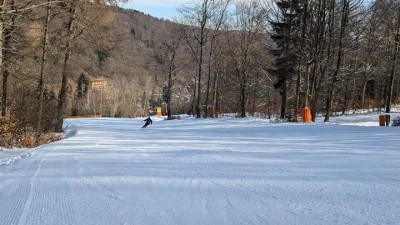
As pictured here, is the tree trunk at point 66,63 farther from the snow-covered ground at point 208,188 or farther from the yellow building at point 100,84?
the yellow building at point 100,84

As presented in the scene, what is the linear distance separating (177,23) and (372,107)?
22135 mm

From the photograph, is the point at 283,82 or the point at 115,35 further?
the point at 283,82

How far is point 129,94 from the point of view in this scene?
125 metres

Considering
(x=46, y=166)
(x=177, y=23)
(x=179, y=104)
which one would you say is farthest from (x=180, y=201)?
(x=179, y=104)

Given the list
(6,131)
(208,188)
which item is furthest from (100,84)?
(208,188)

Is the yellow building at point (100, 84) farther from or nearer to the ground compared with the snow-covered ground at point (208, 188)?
farther from the ground

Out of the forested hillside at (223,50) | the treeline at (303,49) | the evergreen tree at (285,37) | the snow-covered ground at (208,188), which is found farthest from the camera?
the evergreen tree at (285,37)

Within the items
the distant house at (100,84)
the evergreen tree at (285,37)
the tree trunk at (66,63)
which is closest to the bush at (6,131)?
the tree trunk at (66,63)

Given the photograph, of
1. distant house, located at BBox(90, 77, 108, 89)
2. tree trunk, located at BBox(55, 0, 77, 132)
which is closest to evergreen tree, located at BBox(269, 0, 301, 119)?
tree trunk, located at BBox(55, 0, 77, 132)

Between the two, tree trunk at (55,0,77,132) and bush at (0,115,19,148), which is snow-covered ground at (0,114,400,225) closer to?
bush at (0,115,19,148)

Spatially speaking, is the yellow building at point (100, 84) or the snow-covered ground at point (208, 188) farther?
the yellow building at point (100, 84)

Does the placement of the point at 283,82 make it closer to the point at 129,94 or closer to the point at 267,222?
the point at 267,222

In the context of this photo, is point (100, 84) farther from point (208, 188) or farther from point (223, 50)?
point (208, 188)

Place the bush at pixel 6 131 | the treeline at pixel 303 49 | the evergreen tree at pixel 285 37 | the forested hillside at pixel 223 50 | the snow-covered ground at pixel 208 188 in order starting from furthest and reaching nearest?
the evergreen tree at pixel 285 37 → the treeline at pixel 303 49 → the forested hillside at pixel 223 50 → the bush at pixel 6 131 → the snow-covered ground at pixel 208 188
